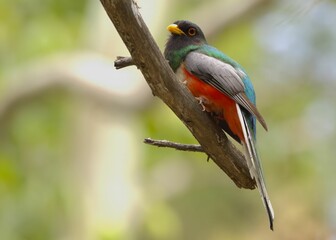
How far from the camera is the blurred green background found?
45.4ft

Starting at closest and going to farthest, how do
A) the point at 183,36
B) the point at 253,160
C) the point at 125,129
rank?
the point at 253,160
the point at 183,36
the point at 125,129

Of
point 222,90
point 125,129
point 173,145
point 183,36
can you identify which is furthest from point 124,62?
point 125,129

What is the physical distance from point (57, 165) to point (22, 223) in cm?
235

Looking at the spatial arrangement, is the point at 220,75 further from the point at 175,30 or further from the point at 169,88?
the point at 175,30

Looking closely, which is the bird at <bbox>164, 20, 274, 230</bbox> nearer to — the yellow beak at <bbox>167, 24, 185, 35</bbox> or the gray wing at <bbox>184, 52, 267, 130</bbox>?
the gray wing at <bbox>184, 52, 267, 130</bbox>

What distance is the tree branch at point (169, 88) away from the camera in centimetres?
379

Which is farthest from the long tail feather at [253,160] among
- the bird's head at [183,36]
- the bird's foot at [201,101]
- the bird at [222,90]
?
the bird's head at [183,36]

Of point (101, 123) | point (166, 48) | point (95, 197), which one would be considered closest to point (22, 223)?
point (95, 197)

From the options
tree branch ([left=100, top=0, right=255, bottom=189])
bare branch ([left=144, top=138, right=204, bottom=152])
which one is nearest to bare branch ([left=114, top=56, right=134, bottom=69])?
tree branch ([left=100, top=0, right=255, bottom=189])

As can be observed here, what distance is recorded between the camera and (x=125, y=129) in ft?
49.6

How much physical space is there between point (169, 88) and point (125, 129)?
1102 cm

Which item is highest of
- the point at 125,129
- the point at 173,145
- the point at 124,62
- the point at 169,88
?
the point at 124,62

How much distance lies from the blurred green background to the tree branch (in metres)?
8.00

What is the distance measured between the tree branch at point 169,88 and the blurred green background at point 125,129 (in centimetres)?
800
